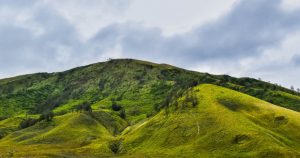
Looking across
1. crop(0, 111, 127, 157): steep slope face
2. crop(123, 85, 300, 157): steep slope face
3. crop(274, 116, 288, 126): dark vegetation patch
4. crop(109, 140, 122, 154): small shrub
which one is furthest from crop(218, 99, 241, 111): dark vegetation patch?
crop(0, 111, 127, 157): steep slope face

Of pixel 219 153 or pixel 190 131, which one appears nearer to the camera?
pixel 219 153

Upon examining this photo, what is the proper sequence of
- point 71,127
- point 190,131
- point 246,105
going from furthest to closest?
point 71,127, point 246,105, point 190,131

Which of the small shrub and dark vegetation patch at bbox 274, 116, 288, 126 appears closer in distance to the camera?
dark vegetation patch at bbox 274, 116, 288, 126

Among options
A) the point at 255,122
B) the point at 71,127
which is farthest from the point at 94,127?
the point at 255,122

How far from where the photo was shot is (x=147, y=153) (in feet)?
398

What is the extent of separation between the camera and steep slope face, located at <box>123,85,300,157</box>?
111250mm

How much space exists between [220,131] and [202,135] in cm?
608

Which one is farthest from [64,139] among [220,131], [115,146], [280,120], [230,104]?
[280,120]

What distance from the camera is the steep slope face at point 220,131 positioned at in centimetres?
11125

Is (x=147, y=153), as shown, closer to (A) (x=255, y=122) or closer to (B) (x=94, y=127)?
(A) (x=255, y=122)

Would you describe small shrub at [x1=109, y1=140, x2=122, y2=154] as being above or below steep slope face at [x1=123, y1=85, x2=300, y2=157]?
below

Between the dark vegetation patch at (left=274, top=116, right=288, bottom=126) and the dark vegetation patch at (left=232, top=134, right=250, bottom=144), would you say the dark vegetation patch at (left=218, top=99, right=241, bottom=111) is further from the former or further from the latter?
the dark vegetation patch at (left=232, top=134, right=250, bottom=144)

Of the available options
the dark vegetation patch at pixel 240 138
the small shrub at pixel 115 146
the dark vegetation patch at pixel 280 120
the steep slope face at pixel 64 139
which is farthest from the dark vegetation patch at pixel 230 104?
the steep slope face at pixel 64 139

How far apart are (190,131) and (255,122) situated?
23.9 m
